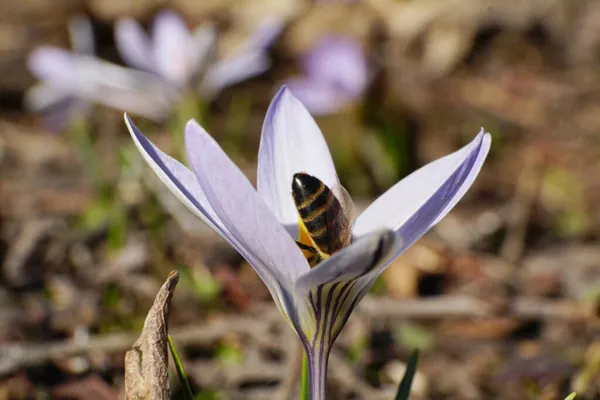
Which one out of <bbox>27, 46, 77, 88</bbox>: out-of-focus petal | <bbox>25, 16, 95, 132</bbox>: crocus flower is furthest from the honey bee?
<bbox>25, 16, 95, 132</bbox>: crocus flower

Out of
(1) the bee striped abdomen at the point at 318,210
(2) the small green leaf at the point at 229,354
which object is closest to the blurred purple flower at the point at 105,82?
(2) the small green leaf at the point at 229,354

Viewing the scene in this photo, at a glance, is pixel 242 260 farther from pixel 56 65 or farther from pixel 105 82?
pixel 56 65

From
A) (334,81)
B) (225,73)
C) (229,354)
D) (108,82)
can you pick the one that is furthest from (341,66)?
(229,354)

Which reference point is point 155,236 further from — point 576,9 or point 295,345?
point 576,9

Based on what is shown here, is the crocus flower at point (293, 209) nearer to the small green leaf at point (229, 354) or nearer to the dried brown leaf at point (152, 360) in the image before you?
the dried brown leaf at point (152, 360)

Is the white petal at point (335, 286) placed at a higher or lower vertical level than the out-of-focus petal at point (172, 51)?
lower

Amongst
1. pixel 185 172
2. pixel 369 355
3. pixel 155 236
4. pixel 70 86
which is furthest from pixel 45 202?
pixel 185 172
